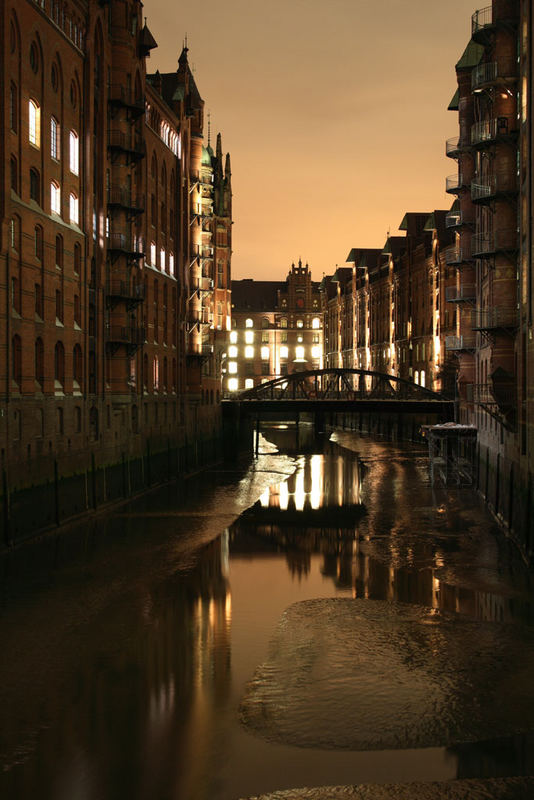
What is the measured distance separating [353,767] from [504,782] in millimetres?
2104

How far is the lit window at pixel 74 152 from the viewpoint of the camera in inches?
1368

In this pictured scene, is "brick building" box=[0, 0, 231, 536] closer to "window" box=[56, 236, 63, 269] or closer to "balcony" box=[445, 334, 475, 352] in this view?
"window" box=[56, 236, 63, 269]

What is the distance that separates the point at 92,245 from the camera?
36.8 meters

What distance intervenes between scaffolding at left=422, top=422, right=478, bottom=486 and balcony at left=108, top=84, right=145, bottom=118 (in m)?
20.8

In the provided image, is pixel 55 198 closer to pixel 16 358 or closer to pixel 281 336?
pixel 16 358

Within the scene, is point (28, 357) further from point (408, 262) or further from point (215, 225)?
point (408, 262)

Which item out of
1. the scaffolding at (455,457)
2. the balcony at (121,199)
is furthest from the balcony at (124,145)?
the scaffolding at (455,457)

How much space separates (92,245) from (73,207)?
7.18 feet

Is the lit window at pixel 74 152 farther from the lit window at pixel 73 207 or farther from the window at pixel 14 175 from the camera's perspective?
the window at pixel 14 175

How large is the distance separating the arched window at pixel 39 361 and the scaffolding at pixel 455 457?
1973cm

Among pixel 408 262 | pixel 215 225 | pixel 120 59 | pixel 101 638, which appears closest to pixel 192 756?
pixel 101 638

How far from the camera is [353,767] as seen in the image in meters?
12.4

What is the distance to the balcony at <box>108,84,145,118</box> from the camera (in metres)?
39.0

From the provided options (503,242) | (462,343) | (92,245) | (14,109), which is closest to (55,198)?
(92,245)
